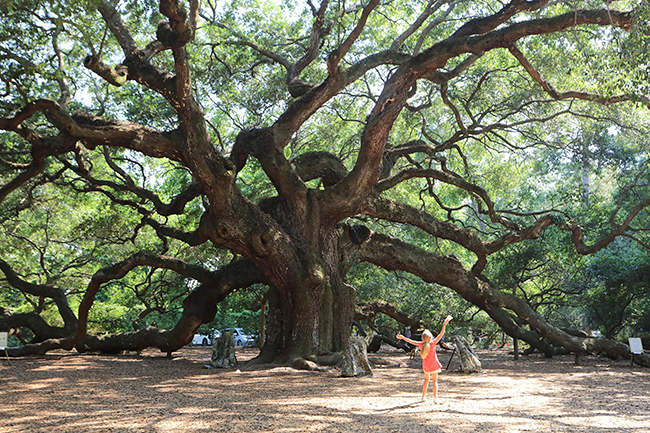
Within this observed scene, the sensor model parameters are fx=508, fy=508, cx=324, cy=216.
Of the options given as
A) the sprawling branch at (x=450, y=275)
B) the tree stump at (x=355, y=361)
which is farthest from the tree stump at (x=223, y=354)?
the sprawling branch at (x=450, y=275)

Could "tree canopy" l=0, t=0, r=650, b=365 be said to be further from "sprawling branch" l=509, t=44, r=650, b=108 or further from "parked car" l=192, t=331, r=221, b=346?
"parked car" l=192, t=331, r=221, b=346

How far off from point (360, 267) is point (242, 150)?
6.92 meters

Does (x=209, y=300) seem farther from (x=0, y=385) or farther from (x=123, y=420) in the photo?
(x=123, y=420)

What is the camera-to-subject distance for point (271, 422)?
4691mm

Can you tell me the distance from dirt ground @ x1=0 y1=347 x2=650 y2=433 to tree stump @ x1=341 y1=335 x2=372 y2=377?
179 millimetres

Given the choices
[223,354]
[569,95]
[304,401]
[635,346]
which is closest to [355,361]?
[304,401]

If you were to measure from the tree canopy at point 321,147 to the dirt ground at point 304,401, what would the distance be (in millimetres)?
1873

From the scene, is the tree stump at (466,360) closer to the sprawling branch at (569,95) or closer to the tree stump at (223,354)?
the tree stump at (223,354)

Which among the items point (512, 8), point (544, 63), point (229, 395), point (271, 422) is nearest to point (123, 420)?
point (271, 422)

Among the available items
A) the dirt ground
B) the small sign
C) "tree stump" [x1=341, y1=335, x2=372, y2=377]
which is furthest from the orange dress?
the small sign

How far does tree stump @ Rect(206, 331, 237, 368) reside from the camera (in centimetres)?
974

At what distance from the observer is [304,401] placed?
5.87 metres

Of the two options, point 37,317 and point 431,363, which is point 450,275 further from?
point 37,317

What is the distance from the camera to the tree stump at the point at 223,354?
9744mm
